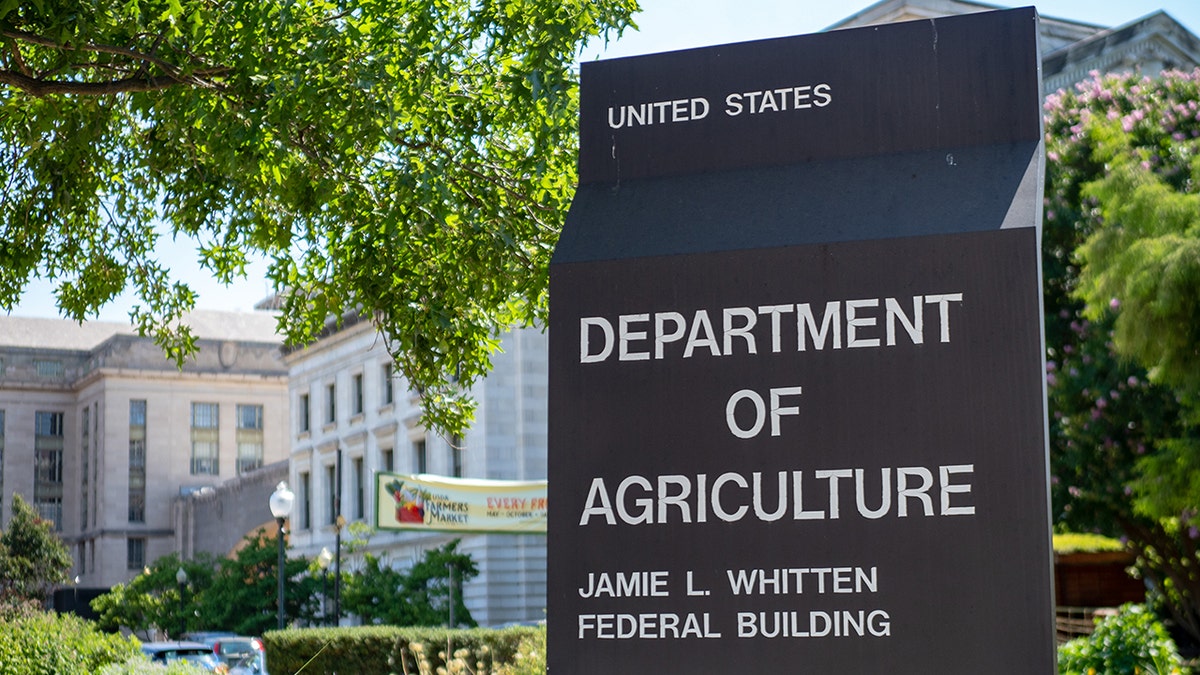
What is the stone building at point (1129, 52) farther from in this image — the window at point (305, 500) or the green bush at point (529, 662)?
the window at point (305, 500)

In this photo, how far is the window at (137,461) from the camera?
320 feet

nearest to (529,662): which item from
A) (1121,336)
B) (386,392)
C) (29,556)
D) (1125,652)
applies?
(1125,652)

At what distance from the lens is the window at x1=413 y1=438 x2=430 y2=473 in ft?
162

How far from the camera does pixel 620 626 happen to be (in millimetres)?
3855

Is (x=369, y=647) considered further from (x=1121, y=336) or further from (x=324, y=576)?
Result: (x=1121, y=336)

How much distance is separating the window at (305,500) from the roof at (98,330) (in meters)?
38.6

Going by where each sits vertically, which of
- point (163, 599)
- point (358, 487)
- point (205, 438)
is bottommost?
point (163, 599)

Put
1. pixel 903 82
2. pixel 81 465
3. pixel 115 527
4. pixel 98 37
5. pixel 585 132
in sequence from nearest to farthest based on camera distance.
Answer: pixel 903 82
pixel 585 132
pixel 98 37
pixel 115 527
pixel 81 465

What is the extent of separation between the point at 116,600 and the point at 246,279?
46746mm

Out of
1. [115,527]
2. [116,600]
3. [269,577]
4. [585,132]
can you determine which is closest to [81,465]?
[115,527]

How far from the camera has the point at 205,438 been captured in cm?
9825

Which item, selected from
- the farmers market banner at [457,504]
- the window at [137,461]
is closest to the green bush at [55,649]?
the farmers market banner at [457,504]

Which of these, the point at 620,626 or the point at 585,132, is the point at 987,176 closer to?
the point at 585,132

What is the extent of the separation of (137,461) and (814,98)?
99550mm
